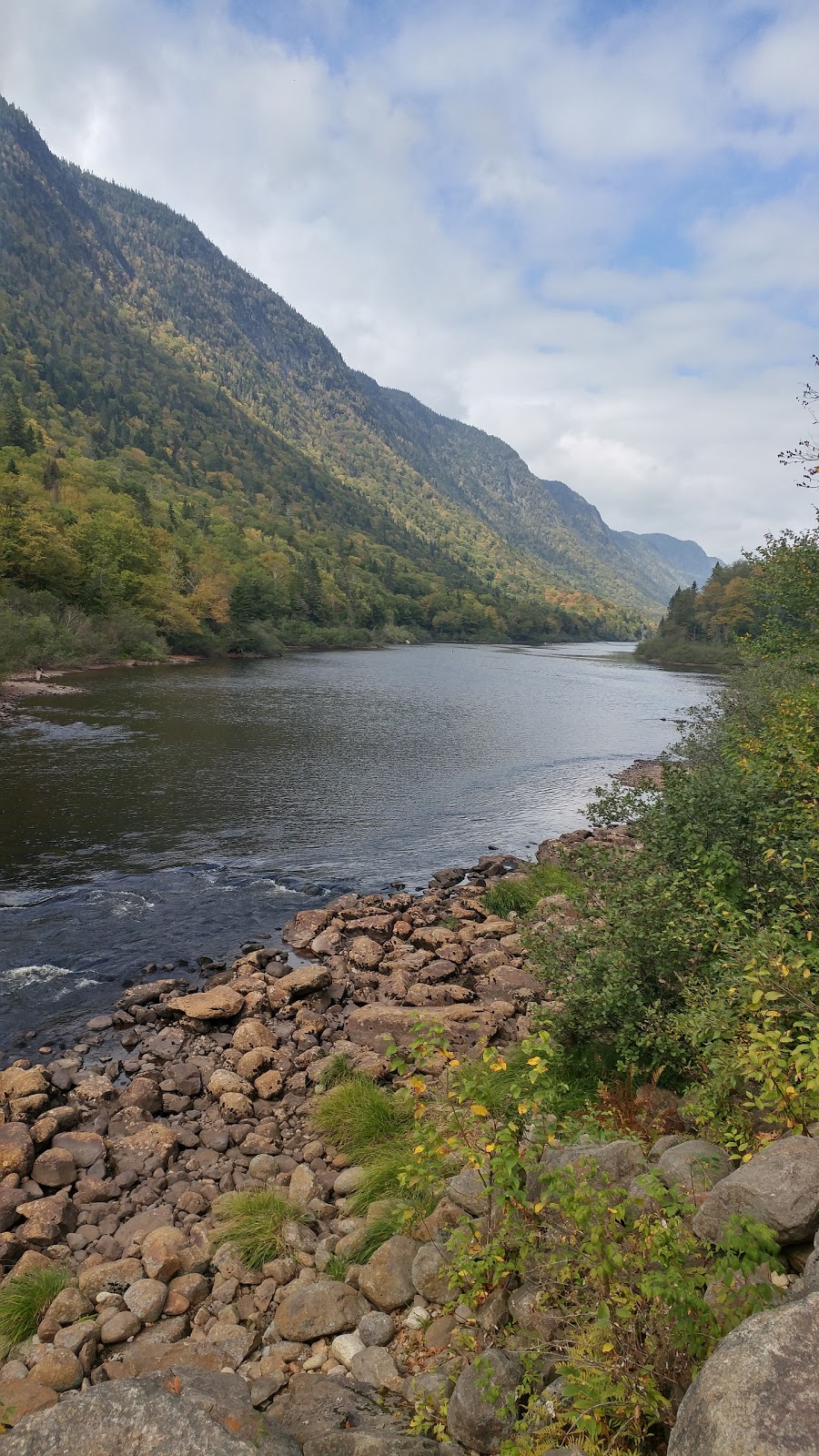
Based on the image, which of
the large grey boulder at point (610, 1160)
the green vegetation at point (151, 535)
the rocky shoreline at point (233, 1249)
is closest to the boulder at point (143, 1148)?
the rocky shoreline at point (233, 1249)

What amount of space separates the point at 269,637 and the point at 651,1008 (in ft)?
257

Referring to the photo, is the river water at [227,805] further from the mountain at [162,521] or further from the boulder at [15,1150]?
the mountain at [162,521]

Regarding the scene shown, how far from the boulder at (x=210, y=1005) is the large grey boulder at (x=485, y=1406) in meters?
7.42

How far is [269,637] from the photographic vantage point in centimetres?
8112

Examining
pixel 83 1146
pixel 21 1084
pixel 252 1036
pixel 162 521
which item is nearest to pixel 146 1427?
pixel 83 1146

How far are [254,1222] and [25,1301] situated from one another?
175 centimetres

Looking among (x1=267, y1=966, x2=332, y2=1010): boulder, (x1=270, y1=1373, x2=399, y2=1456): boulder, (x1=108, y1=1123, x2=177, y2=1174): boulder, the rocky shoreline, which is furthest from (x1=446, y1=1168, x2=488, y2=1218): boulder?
(x1=267, y1=966, x2=332, y2=1010): boulder

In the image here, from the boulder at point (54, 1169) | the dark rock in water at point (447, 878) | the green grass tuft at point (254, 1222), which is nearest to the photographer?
the green grass tuft at point (254, 1222)

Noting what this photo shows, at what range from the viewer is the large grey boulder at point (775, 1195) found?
327 cm

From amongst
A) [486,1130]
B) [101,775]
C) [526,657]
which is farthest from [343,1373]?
[526,657]

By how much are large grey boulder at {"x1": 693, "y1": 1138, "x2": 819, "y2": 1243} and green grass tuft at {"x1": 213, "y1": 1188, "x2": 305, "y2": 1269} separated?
3.91m

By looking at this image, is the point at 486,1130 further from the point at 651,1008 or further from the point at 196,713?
the point at 196,713

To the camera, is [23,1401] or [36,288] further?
[36,288]

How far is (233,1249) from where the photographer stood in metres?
5.81
